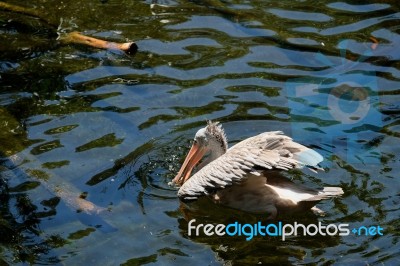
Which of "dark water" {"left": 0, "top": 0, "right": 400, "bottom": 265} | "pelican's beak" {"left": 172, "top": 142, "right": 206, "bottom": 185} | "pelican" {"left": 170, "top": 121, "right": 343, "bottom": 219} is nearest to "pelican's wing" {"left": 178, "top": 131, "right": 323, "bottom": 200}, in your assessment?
"pelican" {"left": 170, "top": 121, "right": 343, "bottom": 219}

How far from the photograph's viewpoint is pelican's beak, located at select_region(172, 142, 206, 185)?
764 cm

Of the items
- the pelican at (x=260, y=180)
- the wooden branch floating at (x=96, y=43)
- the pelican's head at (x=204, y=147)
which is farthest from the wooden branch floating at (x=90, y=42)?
the pelican at (x=260, y=180)

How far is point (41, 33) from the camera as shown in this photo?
9.96m

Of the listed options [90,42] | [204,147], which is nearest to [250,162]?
[204,147]

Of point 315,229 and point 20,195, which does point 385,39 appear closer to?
point 315,229

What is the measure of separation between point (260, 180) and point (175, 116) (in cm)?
147

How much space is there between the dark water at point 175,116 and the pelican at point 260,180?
0.14m

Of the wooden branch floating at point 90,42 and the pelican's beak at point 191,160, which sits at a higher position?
the wooden branch floating at point 90,42

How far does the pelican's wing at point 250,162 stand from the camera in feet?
22.3

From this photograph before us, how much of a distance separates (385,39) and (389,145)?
7.10 ft

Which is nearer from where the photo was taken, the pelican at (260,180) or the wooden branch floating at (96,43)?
the pelican at (260,180)

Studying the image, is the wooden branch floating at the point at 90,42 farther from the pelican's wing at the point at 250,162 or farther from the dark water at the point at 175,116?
the pelican's wing at the point at 250,162

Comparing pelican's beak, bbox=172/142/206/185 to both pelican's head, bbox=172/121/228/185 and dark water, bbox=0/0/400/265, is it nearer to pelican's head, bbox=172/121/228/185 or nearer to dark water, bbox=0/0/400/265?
pelican's head, bbox=172/121/228/185

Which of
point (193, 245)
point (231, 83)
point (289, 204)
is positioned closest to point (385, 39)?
point (231, 83)
